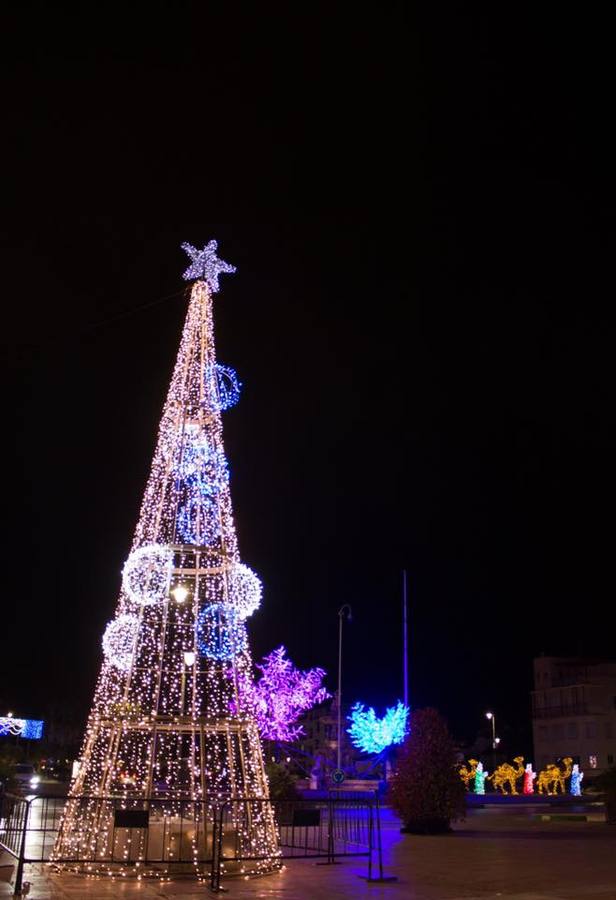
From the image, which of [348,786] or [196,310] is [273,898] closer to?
[196,310]

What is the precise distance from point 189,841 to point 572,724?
47.3m

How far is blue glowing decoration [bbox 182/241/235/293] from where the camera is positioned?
1494 cm

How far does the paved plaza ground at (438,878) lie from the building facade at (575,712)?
122 ft

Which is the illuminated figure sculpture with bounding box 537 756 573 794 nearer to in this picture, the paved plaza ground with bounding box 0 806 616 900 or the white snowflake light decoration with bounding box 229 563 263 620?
the paved plaza ground with bounding box 0 806 616 900

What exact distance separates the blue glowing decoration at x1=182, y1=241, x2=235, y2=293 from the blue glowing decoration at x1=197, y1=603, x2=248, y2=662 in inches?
212

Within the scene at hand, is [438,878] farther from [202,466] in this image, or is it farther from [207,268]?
[207,268]

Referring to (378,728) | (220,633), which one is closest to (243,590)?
(220,633)

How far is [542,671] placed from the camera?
5941 centimetres

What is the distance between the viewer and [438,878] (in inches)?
472

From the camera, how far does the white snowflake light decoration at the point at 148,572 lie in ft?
42.4

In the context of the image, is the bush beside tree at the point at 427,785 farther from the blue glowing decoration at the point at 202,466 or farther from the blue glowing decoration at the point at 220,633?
the blue glowing decoration at the point at 202,466

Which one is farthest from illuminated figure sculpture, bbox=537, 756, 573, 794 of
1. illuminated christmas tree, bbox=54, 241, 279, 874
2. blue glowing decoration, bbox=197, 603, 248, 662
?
blue glowing decoration, bbox=197, 603, 248, 662

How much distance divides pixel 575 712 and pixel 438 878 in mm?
45699

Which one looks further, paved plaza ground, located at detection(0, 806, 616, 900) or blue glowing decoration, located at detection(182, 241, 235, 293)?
blue glowing decoration, located at detection(182, 241, 235, 293)
